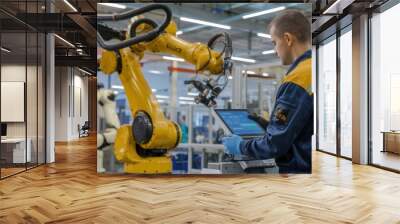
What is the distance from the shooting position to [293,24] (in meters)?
5.16

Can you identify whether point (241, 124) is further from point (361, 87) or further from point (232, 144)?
point (361, 87)

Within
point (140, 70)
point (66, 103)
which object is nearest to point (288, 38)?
point (140, 70)

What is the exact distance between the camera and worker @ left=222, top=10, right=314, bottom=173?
16.4 ft

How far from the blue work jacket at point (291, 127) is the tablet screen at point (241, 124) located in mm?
103

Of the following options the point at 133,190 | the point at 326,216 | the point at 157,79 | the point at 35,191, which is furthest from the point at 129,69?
the point at 326,216

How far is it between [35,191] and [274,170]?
305 centimetres

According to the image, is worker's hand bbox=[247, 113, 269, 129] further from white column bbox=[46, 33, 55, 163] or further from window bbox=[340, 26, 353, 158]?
white column bbox=[46, 33, 55, 163]

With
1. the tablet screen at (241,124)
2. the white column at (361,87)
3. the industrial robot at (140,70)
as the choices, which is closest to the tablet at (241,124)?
the tablet screen at (241,124)

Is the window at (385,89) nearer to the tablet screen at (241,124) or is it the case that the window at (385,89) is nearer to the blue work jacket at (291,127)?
the blue work jacket at (291,127)

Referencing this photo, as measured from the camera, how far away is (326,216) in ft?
11.3

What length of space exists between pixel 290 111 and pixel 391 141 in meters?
2.41

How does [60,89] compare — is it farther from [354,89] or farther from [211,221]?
[211,221]

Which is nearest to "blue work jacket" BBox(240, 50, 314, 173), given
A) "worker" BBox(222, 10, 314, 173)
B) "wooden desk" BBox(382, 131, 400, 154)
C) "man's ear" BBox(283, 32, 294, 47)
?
"worker" BBox(222, 10, 314, 173)

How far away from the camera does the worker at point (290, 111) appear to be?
5.01m
